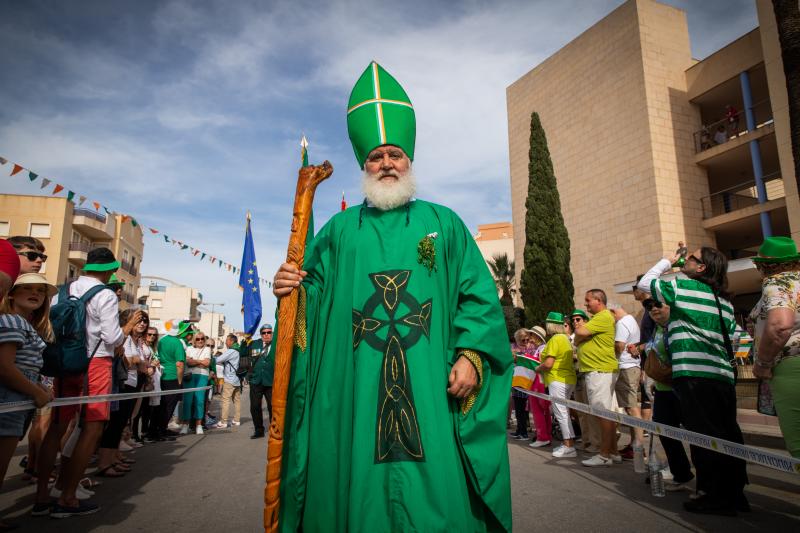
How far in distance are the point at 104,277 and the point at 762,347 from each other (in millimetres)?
5375

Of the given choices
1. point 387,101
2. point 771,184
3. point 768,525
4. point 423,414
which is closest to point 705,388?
point 768,525

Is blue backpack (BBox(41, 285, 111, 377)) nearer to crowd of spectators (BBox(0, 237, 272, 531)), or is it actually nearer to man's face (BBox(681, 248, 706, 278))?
crowd of spectators (BBox(0, 237, 272, 531))

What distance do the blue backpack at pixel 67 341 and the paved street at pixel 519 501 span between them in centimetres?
118

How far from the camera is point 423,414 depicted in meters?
2.27

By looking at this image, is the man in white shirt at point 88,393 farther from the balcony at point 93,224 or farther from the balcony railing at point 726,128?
the balcony at point 93,224

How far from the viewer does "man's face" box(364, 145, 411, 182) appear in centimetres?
304

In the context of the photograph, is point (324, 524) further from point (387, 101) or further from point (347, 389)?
point (387, 101)

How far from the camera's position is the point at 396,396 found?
232 centimetres

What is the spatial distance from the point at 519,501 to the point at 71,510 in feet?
12.2

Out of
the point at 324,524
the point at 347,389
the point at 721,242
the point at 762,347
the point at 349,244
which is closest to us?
the point at 324,524

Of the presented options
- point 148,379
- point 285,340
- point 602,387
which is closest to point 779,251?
point 602,387

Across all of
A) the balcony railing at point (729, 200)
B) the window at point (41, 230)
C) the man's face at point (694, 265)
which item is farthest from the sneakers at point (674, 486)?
the window at point (41, 230)

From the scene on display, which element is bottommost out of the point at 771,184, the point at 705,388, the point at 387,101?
the point at 705,388

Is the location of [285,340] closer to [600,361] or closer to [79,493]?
[79,493]
